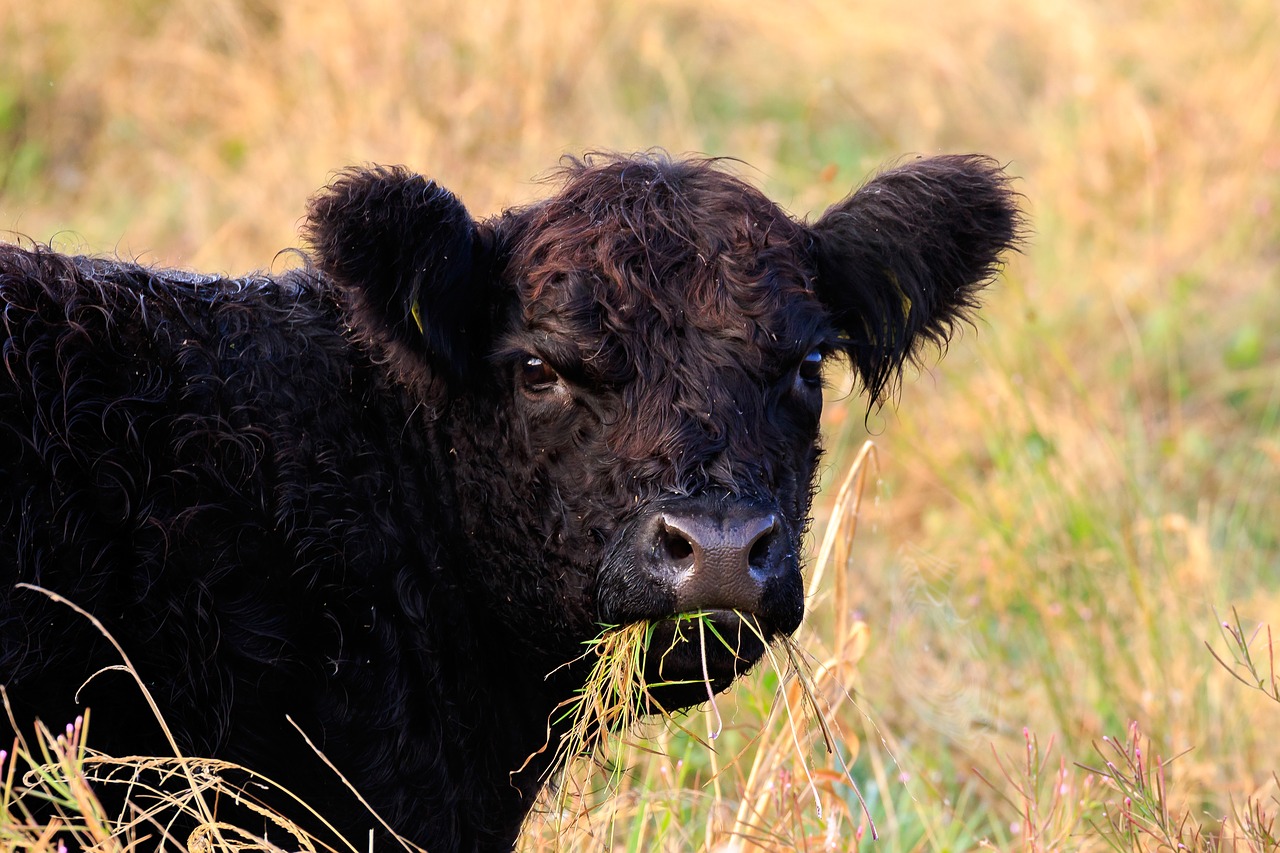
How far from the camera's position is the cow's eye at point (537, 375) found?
3.15m

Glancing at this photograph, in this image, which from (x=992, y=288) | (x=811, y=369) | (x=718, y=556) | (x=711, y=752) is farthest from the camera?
(x=992, y=288)

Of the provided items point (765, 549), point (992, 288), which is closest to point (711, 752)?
point (765, 549)

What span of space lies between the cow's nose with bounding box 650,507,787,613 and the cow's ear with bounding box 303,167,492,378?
719 millimetres

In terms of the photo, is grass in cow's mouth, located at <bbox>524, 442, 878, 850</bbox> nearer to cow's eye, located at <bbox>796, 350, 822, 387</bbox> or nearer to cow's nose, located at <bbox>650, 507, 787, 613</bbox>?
cow's nose, located at <bbox>650, 507, 787, 613</bbox>

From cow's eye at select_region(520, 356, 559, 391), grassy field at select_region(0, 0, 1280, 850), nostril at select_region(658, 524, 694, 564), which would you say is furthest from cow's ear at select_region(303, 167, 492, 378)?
grassy field at select_region(0, 0, 1280, 850)

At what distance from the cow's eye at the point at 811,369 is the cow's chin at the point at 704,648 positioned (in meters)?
0.68

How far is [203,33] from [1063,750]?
723 cm

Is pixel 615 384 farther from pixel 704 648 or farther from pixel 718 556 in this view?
pixel 704 648

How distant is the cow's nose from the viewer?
276cm

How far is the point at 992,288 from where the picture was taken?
784 cm

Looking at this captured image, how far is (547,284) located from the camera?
3217 mm

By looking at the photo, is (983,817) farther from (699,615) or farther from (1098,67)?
(1098,67)

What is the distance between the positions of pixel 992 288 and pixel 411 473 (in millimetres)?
5319

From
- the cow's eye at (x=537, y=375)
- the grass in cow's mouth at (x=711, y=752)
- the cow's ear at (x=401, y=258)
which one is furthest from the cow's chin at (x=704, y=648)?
the cow's ear at (x=401, y=258)
